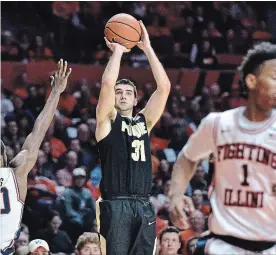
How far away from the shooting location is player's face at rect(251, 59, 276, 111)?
4.73m

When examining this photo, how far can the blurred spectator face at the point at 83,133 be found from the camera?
13.0m

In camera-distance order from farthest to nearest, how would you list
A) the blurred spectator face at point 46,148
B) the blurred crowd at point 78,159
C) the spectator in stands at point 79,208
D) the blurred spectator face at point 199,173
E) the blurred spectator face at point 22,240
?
the blurred spectator face at point 46,148, the blurred spectator face at point 199,173, the spectator in stands at point 79,208, the blurred crowd at point 78,159, the blurred spectator face at point 22,240

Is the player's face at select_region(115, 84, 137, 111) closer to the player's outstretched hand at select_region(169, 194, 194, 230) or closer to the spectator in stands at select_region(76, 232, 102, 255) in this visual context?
the spectator in stands at select_region(76, 232, 102, 255)

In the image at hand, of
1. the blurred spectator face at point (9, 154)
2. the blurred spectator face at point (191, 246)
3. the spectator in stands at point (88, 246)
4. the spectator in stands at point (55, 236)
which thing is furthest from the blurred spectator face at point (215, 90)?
the spectator in stands at point (88, 246)

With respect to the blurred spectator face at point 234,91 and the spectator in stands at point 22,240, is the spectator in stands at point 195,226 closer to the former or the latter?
the spectator in stands at point 22,240

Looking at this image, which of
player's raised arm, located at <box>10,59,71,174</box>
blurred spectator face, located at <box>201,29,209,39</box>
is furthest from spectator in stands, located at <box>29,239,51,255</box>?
blurred spectator face, located at <box>201,29,209,39</box>

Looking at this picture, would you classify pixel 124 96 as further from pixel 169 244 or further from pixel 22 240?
pixel 22 240

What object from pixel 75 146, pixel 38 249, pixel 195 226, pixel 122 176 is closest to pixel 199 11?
pixel 75 146

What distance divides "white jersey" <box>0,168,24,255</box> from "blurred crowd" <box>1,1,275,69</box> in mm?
8456

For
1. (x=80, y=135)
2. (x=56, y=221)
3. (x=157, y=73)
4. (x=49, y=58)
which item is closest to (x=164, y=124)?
(x=80, y=135)

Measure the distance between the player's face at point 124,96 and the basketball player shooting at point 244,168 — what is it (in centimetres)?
202

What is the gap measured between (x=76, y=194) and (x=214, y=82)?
5292 millimetres

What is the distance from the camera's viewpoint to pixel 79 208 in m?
10.8

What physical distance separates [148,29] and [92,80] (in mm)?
2198
